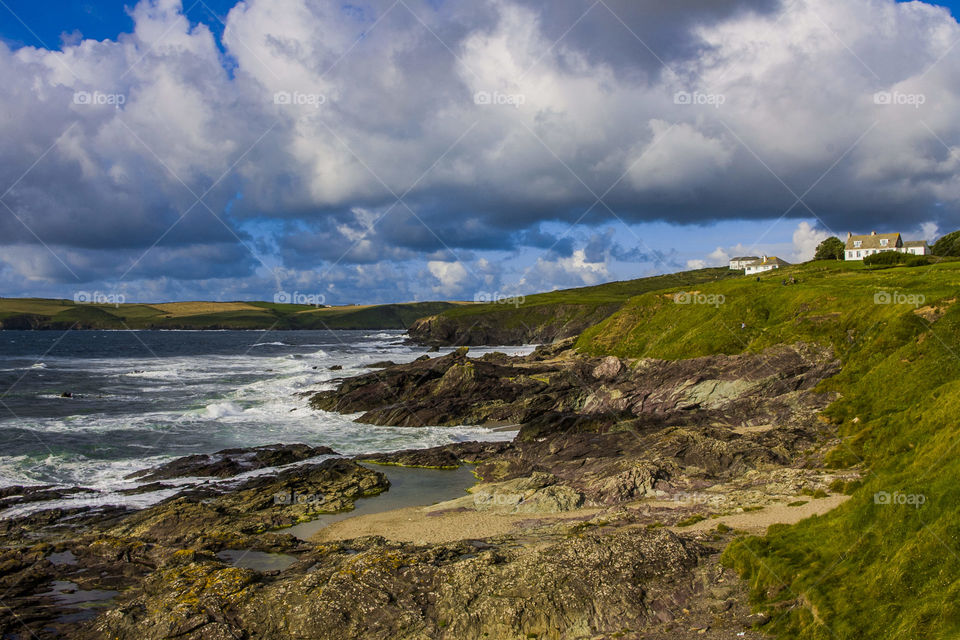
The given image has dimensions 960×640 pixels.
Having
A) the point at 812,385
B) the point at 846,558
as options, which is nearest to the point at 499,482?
the point at 846,558

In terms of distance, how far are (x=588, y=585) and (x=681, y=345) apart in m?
42.7

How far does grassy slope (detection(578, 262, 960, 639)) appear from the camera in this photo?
13.2 m

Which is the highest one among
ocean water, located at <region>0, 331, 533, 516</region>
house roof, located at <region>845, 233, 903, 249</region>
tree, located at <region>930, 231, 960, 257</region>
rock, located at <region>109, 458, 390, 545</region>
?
house roof, located at <region>845, 233, 903, 249</region>

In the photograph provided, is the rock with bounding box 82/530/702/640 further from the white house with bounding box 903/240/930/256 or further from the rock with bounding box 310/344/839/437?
the white house with bounding box 903/240/930/256

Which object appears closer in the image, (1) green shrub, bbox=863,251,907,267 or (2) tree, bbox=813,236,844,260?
(1) green shrub, bbox=863,251,907,267

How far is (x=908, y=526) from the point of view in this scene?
48.7ft

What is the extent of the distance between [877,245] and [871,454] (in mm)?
90080

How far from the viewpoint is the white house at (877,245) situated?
99.5m

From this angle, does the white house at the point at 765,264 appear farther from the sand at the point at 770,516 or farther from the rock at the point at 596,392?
the sand at the point at 770,516

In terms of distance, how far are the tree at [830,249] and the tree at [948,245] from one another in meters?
19.2

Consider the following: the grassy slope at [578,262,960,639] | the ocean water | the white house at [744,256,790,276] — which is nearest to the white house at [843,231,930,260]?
the white house at [744,256,790,276]

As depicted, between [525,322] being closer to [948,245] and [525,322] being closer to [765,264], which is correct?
[765,264]

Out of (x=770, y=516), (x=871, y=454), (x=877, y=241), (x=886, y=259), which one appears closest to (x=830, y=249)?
(x=877, y=241)

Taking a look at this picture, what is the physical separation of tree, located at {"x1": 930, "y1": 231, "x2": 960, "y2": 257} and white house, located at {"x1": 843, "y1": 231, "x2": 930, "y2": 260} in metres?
11.4
